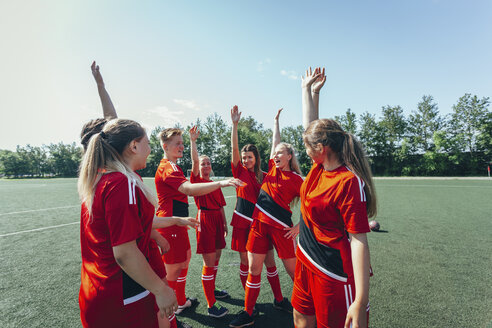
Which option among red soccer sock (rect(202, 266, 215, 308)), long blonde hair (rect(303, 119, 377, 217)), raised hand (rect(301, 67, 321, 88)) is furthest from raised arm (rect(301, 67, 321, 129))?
red soccer sock (rect(202, 266, 215, 308))

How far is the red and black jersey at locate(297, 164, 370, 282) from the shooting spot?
166cm

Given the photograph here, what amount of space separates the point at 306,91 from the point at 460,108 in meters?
54.7

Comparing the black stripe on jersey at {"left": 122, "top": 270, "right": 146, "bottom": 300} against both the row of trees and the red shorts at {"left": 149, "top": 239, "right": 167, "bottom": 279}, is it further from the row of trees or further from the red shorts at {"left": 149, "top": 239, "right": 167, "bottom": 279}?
the row of trees

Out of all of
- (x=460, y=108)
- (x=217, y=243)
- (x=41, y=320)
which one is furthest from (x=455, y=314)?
(x=460, y=108)

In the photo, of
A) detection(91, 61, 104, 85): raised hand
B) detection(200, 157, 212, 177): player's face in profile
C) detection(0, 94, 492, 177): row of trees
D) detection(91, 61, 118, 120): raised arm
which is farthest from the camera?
detection(0, 94, 492, 177): row of trees

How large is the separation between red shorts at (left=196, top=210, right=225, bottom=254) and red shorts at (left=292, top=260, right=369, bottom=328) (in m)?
1.87

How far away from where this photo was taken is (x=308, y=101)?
2521mm

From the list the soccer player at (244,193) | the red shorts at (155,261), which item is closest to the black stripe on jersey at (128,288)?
the red shorts at (155,261)

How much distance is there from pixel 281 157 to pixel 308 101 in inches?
35.5

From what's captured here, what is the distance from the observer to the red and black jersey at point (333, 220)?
5.44 ft

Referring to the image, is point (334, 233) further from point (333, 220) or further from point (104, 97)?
point (104, 97)

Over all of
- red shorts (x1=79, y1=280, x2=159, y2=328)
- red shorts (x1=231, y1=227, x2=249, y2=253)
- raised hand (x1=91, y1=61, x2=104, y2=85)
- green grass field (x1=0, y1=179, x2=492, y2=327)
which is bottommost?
green grass field (x1=0, y1=179, x2=492, y2=327)

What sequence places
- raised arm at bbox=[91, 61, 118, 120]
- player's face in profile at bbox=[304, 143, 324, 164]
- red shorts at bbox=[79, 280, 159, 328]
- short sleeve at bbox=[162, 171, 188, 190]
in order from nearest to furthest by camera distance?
1. red shorts at bbox=[79, 280, 159, 328]
2. player's face in profile at bbox=[304, 143, 324, 164]
3. raised arm at bbox=[91, 61, 118, 120]
4. short sleeve at bbox=[162, 171, 188, 190]

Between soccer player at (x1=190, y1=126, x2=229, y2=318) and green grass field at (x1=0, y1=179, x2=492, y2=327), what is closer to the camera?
green grass field at (x1=0, y1=179, x2=492, y2=327)
